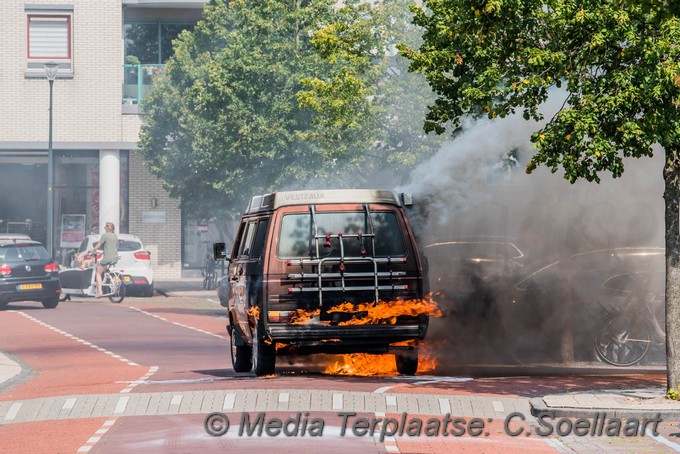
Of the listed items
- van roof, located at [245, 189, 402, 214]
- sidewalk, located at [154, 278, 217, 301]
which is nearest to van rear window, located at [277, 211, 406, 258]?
van roof, located at [245, 189, 402, 214]

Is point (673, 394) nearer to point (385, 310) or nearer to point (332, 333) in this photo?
point (385, 310)

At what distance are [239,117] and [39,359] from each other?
1492cm

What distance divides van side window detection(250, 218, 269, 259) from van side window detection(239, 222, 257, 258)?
0.90ft

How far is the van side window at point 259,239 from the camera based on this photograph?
15.1 meters

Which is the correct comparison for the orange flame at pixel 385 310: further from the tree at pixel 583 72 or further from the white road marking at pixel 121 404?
the white road marking at pixel 121 404

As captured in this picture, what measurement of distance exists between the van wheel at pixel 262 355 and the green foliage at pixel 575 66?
11.1 ft

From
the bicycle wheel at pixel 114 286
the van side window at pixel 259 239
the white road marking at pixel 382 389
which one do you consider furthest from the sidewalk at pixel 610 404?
the bicycle wheel at pixel 114 286

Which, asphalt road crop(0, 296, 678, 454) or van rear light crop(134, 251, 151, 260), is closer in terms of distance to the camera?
asphalt road crop(0, 296, 678, 454)

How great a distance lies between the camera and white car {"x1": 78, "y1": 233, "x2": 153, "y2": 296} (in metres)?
36.1

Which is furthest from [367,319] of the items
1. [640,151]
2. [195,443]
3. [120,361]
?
[120,361]

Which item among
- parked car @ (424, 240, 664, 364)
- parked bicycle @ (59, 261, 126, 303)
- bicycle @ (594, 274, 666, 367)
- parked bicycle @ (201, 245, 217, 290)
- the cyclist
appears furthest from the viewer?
parked bicycle @ (201, 245, 217, 290)

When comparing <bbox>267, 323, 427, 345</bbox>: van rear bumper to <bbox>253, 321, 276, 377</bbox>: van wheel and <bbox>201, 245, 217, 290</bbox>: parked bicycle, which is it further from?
<bbox>201, 245, 217, 290</bbox>: parked bicycle

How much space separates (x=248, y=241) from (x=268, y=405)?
378cm

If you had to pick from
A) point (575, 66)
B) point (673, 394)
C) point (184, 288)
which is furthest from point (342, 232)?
point (184, 288)
